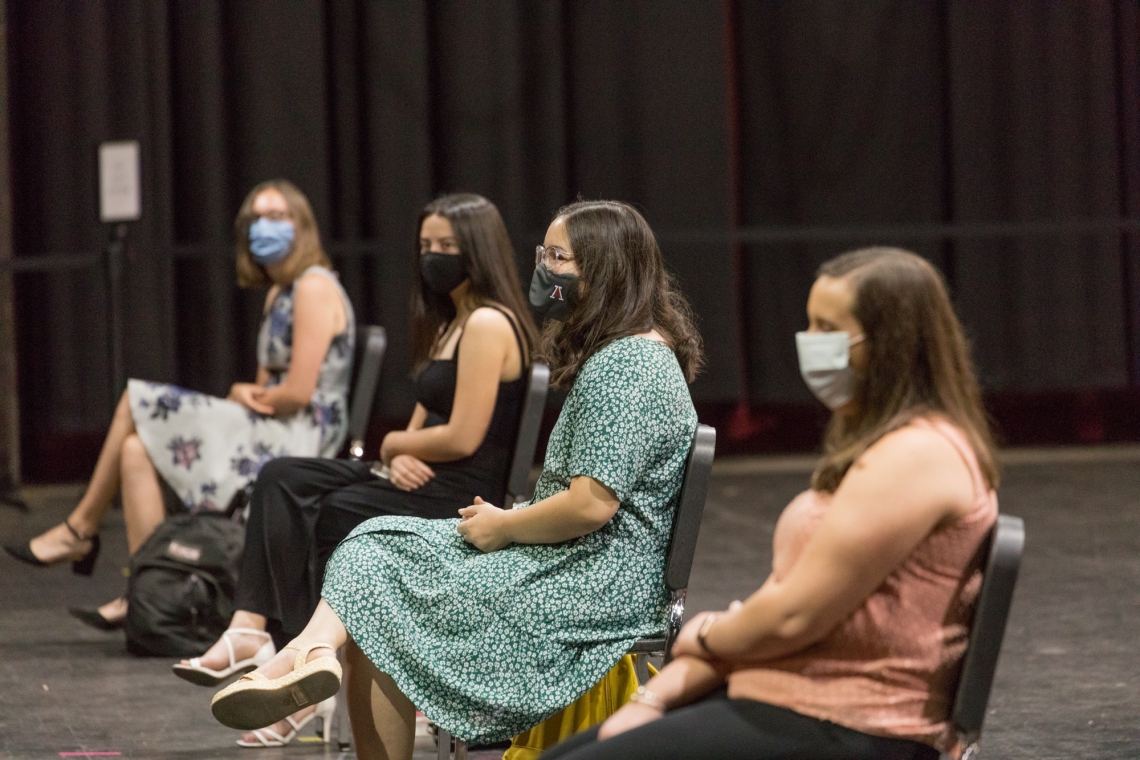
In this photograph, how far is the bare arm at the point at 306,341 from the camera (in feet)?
13.5

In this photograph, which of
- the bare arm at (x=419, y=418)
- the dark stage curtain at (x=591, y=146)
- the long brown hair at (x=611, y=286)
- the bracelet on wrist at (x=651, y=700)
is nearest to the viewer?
the bracelet on wrist at (x=651, y=700)

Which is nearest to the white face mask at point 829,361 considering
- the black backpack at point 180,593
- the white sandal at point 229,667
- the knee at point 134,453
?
the white sandal at point 229,667

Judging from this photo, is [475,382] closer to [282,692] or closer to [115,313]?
[282,692]

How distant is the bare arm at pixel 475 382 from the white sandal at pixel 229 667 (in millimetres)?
617

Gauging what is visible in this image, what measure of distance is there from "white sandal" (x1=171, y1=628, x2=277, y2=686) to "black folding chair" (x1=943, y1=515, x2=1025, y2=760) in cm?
185

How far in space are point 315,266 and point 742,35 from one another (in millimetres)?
3636

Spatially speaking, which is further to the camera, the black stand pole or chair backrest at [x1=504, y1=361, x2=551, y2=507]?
the black stand pole

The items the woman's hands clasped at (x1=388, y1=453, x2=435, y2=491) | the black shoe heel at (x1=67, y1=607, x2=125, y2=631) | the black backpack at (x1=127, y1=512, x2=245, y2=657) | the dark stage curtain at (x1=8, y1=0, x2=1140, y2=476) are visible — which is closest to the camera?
the woman's hands clasped at (x1=388, y1=453, x2=435, y2=491)

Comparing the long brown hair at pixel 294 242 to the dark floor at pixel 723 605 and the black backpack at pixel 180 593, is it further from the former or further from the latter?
the dark floor at pixel 723 605

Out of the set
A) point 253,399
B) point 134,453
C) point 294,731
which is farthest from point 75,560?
point 294,731

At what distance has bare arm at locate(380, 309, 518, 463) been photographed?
316 centimetres

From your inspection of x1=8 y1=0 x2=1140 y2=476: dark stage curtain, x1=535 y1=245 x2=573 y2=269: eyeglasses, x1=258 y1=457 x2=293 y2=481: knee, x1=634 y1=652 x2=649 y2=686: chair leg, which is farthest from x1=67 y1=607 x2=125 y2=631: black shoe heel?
x1=8 y1=0 x2=1140 y2=476: dark stage curtain

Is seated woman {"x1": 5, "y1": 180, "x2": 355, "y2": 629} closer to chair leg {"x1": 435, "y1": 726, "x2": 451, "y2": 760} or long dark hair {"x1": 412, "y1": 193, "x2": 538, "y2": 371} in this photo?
long dark hair {"x1": 412, "y1": 193, "x2": 538, "y2": 371}

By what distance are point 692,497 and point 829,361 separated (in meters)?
0.68
